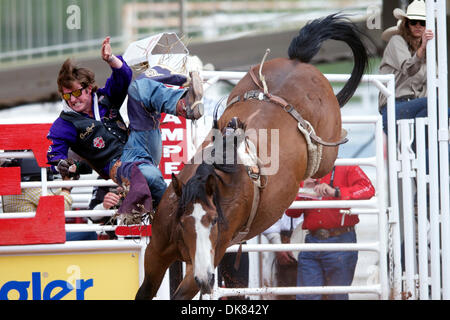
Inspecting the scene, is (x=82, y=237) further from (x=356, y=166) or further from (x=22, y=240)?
(x=356, y=166)

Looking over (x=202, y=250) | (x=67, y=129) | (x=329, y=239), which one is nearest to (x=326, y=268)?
(x=329, y=239)

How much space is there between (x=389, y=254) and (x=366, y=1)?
197 inches

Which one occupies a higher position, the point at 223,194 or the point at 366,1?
the point at 366,1

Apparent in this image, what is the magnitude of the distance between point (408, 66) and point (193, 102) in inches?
89.6

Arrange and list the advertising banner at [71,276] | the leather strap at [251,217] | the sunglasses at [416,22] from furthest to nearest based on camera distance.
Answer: the sunglasses at [416,22]
the advertising banner at [71,276]
the leather strap at [251,217]

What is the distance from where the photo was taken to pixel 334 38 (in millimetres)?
5074

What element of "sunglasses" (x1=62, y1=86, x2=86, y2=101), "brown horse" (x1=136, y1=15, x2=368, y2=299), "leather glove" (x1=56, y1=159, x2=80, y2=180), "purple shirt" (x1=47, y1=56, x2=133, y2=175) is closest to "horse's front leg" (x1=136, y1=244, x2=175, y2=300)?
"brown horse" (x1=136, y1=15, x2=368, y2=299)

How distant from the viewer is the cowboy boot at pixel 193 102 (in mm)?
3863

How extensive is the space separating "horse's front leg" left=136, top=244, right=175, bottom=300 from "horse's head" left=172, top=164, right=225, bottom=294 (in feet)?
1.71

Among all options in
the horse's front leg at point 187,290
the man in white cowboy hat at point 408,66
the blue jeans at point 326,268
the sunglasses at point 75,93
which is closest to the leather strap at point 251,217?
the horse's front leg at point 187,290

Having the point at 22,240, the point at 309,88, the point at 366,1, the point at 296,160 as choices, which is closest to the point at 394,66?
the point at 309,88

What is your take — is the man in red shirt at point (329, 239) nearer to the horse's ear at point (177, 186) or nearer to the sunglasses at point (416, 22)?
the sunglasses at point (416, 22)

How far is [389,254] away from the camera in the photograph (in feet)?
17.4

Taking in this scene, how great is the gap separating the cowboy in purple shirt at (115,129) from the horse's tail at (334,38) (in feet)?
3.11
